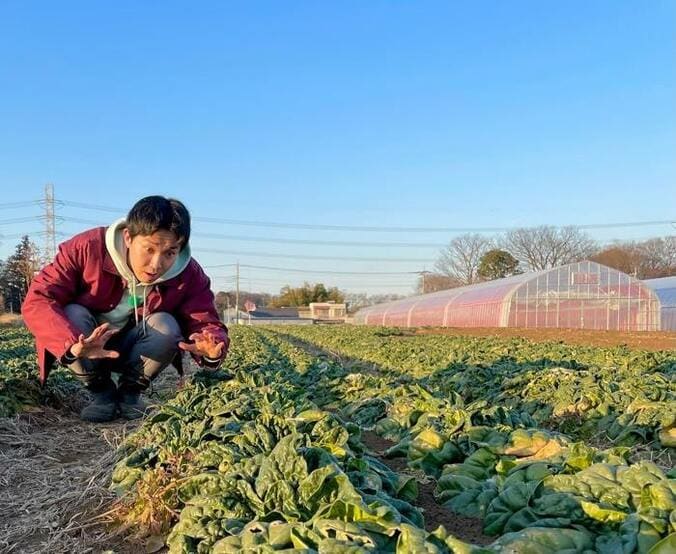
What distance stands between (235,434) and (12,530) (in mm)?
1045

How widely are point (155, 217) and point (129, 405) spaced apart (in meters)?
2.01

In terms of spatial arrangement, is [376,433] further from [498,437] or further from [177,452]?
[177,452]

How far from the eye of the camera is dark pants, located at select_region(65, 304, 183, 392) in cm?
470

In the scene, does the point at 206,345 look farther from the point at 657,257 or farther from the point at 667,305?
the point at 657,257

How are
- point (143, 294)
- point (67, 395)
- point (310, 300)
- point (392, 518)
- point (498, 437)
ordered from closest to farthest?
point (392, 518) < point (498, 437) < point (143, 294) < point (67, 395) < point (310, 300)

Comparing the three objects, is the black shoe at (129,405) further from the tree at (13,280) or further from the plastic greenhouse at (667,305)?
the tree at (13,280)

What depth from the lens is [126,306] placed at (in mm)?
4797

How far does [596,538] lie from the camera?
73.2 inches

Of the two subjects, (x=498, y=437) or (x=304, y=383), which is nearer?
(x=498, y=437)

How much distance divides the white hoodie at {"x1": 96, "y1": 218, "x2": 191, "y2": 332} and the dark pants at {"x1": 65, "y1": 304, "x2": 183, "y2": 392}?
106 millimetres

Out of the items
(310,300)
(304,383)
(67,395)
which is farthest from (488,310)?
(310,300)

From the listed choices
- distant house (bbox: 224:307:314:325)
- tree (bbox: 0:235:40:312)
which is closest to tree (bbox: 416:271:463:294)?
distant house (bbox: 224:307:314:325)

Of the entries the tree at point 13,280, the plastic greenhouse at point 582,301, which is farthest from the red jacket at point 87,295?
the tree at point 13,280

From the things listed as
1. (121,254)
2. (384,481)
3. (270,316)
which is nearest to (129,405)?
(121,254)
